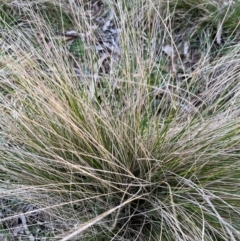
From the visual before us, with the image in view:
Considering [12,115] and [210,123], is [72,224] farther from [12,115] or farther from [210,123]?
[210,123]

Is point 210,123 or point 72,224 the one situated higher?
point 210,123

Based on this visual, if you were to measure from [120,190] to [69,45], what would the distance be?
1090mm

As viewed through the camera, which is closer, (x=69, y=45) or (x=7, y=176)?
(x=7, y=176)

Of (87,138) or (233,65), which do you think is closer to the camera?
(87,138)

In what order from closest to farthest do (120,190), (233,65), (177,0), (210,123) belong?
(120,190) < (210,123) < (233,65) < (177,0)

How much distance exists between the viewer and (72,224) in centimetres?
153

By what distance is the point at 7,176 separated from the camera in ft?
5.44

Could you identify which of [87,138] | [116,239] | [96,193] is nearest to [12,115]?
[87,138]

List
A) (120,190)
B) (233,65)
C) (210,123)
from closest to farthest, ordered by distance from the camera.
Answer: (120,190) → (210,123) → (233,65)

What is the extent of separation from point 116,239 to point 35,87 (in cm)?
58

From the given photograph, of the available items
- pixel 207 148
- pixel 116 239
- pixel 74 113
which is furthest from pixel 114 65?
pixel 116 239

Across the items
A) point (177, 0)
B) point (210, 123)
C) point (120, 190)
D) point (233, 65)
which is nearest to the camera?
point (120, 190)

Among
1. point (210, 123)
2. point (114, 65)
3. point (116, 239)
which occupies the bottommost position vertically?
point (116, 239)

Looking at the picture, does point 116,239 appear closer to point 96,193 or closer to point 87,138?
point 96,193
